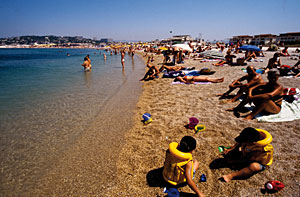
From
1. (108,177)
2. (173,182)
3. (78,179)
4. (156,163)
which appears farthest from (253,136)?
(78,179)

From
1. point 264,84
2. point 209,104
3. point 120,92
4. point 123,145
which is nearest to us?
point 123,145

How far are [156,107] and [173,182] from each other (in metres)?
3.73

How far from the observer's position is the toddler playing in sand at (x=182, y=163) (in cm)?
221

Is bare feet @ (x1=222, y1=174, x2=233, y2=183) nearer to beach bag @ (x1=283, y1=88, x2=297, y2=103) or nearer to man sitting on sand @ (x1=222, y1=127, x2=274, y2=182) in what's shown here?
man sitting on sand @ (x1=222, y1=127, x2=274, y2=182)

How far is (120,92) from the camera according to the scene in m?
8.86

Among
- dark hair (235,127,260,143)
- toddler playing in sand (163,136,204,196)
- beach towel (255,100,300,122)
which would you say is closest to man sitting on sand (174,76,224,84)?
beach towel (255,100,300,122)

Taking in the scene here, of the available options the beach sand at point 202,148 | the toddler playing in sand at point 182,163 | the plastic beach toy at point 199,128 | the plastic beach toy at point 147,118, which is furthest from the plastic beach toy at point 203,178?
the plastic beach toy at point 147,118

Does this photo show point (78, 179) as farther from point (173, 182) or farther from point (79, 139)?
point (173, 182)

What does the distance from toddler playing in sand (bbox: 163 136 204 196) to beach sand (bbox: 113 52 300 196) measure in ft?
1.13

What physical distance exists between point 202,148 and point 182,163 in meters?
1.37

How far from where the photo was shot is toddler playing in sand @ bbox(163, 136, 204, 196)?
221cm

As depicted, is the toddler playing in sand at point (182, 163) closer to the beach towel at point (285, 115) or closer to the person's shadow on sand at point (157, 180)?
the person's shadow on sand at point (157, 180)

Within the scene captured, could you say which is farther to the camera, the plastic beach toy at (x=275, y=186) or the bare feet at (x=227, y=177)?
the bare feet at (x=227, y=177)

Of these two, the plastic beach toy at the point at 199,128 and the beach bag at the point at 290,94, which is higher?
the beach bag at the point at 290,94
